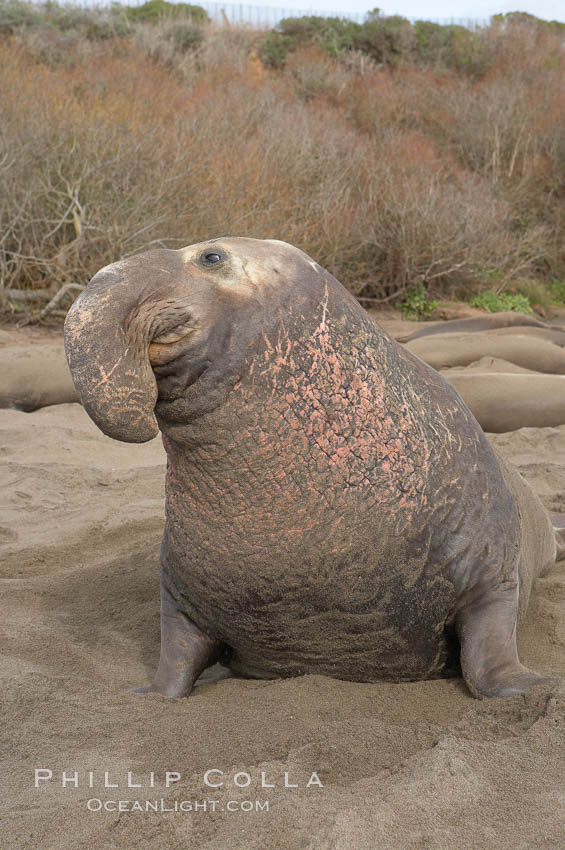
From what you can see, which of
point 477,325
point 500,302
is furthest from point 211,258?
point 500,302

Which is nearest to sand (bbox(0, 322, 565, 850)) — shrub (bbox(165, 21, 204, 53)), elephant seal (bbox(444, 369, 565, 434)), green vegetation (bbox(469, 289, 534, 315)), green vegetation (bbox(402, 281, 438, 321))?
elephant seal (bbox(444, 369, 565, 434))

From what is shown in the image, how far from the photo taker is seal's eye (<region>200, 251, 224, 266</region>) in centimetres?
217

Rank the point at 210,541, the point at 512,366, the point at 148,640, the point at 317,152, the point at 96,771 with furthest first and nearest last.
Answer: the point at 317,152 → the point at 512,366 → the point at 148,640 → the point at 210,541 → the point at 96,771

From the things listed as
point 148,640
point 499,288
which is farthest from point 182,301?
point 499,288

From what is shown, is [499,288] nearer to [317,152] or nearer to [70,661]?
[317,152]

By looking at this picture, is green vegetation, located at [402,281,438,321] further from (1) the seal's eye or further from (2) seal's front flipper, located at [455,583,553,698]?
(1) the seal's eye

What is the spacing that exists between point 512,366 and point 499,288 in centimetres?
816

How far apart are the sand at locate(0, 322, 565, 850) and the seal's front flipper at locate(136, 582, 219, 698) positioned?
0.06 metres

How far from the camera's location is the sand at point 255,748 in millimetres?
1779

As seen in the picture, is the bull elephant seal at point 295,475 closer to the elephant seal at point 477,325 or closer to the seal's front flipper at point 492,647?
the seal's front flipper at point 492,647

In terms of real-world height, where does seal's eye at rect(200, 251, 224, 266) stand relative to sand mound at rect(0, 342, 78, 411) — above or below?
above

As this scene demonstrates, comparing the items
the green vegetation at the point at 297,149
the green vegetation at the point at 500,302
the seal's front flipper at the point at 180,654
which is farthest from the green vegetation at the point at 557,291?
the seal's front flipper at the point at 180,654

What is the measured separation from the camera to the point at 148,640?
124 inches

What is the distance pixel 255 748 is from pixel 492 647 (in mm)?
726
